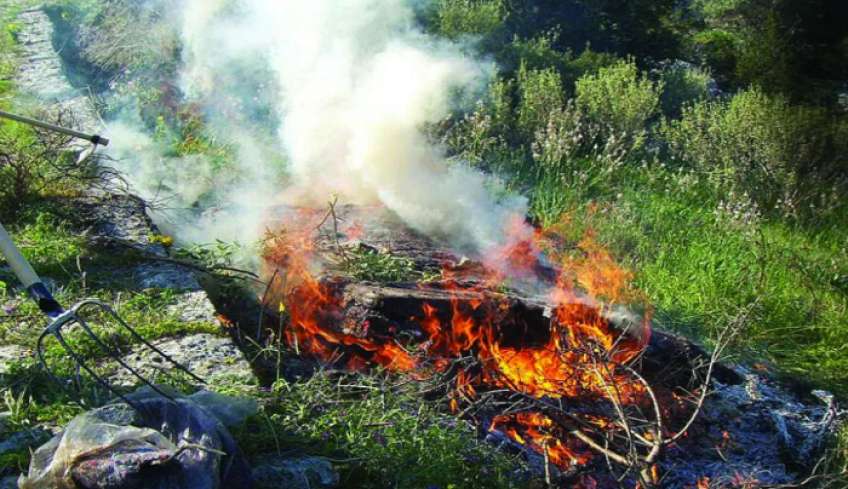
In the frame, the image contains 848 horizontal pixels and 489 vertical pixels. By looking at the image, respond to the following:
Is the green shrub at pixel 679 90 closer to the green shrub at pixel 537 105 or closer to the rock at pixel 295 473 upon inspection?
the green shrub at pixel 537 105

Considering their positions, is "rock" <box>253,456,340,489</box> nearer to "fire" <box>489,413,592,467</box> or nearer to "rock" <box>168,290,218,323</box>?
"fire" <box>489,413,592,467</box>

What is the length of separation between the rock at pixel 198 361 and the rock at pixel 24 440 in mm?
465

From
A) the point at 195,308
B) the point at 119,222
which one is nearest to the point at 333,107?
the point at 119,222

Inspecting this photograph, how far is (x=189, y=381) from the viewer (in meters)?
3.56

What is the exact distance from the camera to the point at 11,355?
3682mm

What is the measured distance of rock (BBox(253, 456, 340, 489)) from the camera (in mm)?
3023

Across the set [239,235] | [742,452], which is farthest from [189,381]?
[742,452]

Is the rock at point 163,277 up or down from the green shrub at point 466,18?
down

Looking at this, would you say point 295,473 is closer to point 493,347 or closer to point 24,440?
point 24,440

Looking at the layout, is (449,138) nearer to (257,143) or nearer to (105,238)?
(257,143)

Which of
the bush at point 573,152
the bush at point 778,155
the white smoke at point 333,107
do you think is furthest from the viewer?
the bush at point 778,155

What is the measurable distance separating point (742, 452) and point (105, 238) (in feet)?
12.9

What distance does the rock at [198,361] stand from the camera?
11.8ft

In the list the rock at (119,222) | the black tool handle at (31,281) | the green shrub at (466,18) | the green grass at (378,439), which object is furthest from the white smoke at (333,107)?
the black tool handle at (31,281)
